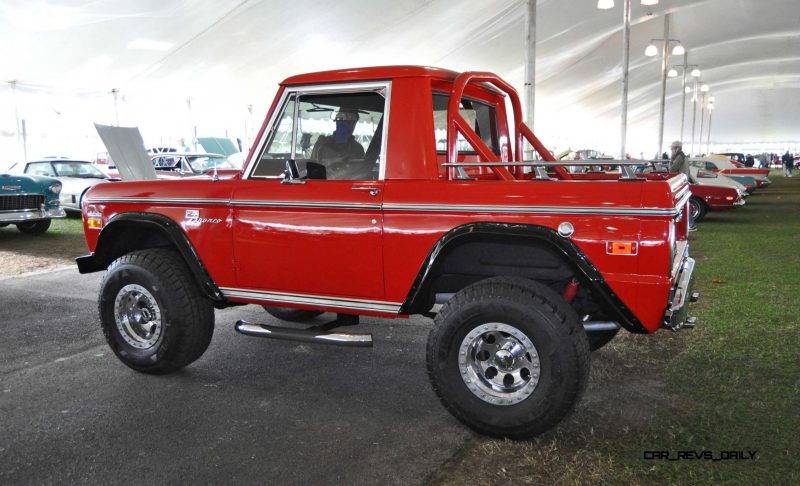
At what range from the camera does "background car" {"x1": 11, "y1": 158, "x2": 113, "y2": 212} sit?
14.3 meters

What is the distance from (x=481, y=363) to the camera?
3.58m

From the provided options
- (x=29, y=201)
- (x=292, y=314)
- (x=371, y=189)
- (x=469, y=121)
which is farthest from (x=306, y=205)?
(x=29, y=201)

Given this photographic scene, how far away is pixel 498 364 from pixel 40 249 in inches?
383

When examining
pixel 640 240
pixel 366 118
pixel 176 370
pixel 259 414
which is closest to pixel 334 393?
pixel 259 414

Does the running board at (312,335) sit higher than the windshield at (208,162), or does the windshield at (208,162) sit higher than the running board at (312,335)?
the windshield at (208,162)

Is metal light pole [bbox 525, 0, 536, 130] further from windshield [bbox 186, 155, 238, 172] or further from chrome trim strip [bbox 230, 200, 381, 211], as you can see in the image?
chrome trim strip [bbox 230, 200, 381, 211]

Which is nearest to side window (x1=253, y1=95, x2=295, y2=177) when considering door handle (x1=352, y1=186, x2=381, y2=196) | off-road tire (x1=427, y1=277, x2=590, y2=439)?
door handle (x1=352, y1=186, x2=381, y2=196)

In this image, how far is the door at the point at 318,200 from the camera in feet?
12.5

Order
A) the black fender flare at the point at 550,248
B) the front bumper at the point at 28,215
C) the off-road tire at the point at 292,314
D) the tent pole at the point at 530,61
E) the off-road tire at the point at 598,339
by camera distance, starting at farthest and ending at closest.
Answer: the front bumper at the point at 28,215 → the tent pole at the point at 530,61 → the off-road tire at the point at 292,314 → the off-road tire at the point at 598,339 → the black fender flare at the point at 550,248

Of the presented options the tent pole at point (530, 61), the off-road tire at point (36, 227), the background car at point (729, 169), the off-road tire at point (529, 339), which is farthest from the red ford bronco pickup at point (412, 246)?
the background car at point (729, 169)

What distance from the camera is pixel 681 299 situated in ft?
11.6

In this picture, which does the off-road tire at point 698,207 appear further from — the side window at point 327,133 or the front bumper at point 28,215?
the front bumper at point 28,215

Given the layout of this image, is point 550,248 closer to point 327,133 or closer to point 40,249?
point 327,133

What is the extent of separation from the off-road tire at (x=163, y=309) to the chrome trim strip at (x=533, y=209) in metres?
1.70
